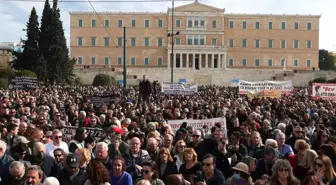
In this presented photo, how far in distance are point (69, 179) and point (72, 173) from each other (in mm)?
81

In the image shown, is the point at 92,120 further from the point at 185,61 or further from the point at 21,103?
the point at 185,61

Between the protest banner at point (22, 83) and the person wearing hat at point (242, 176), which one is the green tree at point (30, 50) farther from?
the person wearing hat at point (242, 176)

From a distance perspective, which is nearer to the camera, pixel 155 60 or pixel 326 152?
pixel 326 152

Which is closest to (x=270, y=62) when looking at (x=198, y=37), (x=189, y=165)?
(x=198, y=37)

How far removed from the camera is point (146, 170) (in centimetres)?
537

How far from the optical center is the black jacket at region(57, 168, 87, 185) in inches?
214

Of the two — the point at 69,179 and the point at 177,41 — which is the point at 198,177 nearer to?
the point at 69,179

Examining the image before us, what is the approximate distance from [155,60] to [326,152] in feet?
228

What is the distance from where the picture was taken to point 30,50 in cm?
4509

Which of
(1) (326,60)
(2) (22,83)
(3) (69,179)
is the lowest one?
(3) (69,179)

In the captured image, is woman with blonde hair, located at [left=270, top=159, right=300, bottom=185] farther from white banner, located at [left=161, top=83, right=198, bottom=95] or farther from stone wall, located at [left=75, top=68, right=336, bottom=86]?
stone wall, located at [left=75, top=68, right=336, bottom=86]

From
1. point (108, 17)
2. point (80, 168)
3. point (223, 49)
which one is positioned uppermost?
point (108, 17)

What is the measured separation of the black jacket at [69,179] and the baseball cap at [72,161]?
11 centimetres

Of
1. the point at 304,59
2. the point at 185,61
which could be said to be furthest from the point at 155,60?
the point at 304,59
